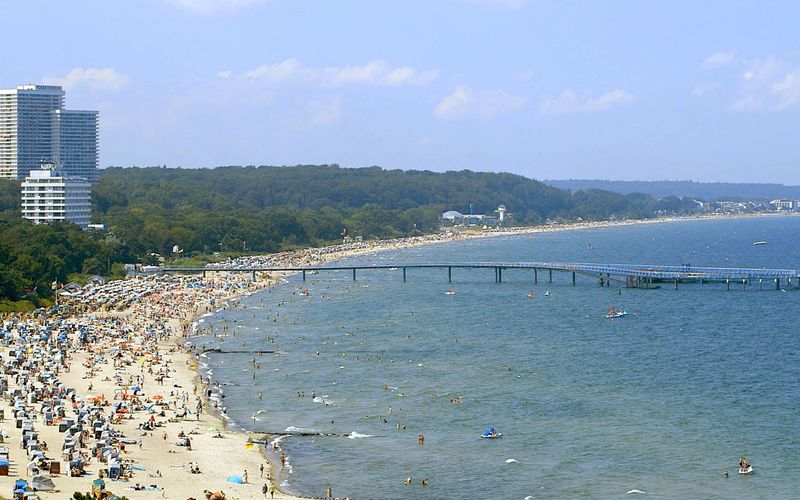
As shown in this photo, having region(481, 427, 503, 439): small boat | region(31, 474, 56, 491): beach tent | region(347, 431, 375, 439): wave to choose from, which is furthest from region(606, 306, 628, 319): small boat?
region(31, 474, 56, 491): beach tent

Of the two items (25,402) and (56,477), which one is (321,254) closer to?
(25,402)

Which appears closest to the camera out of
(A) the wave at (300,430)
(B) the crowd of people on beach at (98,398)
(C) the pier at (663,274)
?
(B) the crowd of people on beach at (98,398)

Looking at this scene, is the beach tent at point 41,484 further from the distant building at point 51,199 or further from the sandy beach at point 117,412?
the distant building at point 51,199

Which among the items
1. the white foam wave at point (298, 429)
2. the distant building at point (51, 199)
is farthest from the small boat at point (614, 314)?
the distant building at point (51, 199)

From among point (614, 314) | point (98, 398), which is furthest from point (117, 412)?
point (614, 314)

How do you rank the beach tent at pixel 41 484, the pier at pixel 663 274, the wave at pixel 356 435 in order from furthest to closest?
the pier at pixel 663 274
the wave at pixel 356 435
the beach tent at pixel 41 484

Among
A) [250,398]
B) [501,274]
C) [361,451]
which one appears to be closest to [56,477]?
[361,451]
